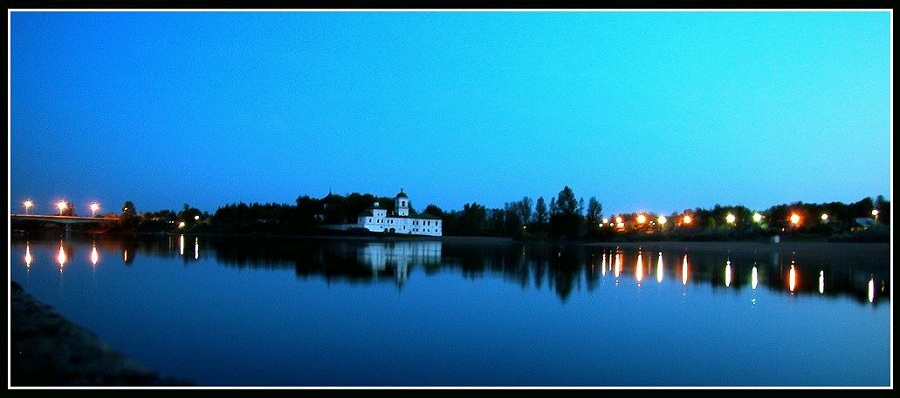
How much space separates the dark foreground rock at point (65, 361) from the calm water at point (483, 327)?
2.29ft

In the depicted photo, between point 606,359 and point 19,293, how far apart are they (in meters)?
13.1

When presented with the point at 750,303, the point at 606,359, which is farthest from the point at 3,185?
the point at 750,303

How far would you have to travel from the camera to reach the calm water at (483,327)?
9.35 meters

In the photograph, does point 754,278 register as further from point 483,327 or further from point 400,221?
point 400,221

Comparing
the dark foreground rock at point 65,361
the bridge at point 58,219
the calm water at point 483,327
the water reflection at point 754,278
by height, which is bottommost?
the water reflection at point 754,278

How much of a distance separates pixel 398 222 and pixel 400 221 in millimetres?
430

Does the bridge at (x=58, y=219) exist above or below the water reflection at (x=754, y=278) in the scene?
above

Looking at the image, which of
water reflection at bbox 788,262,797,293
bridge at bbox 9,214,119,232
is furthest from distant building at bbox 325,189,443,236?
water reflection at bbox 788,262,797,293

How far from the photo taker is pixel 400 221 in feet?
291

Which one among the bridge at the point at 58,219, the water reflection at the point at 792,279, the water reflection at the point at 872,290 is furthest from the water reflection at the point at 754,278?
the bridge at the point at 58,219

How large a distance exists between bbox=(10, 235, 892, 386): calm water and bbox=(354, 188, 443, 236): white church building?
60386 millimetres

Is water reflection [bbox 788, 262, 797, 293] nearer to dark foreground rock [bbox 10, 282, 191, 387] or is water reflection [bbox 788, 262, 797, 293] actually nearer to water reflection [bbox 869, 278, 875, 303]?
water reflection [bbox 869, 278, 875, 303]

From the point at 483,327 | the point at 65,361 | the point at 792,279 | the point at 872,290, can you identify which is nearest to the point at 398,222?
the point at 792,279

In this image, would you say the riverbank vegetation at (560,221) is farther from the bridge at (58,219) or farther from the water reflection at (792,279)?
the water reflection at (792,279)
